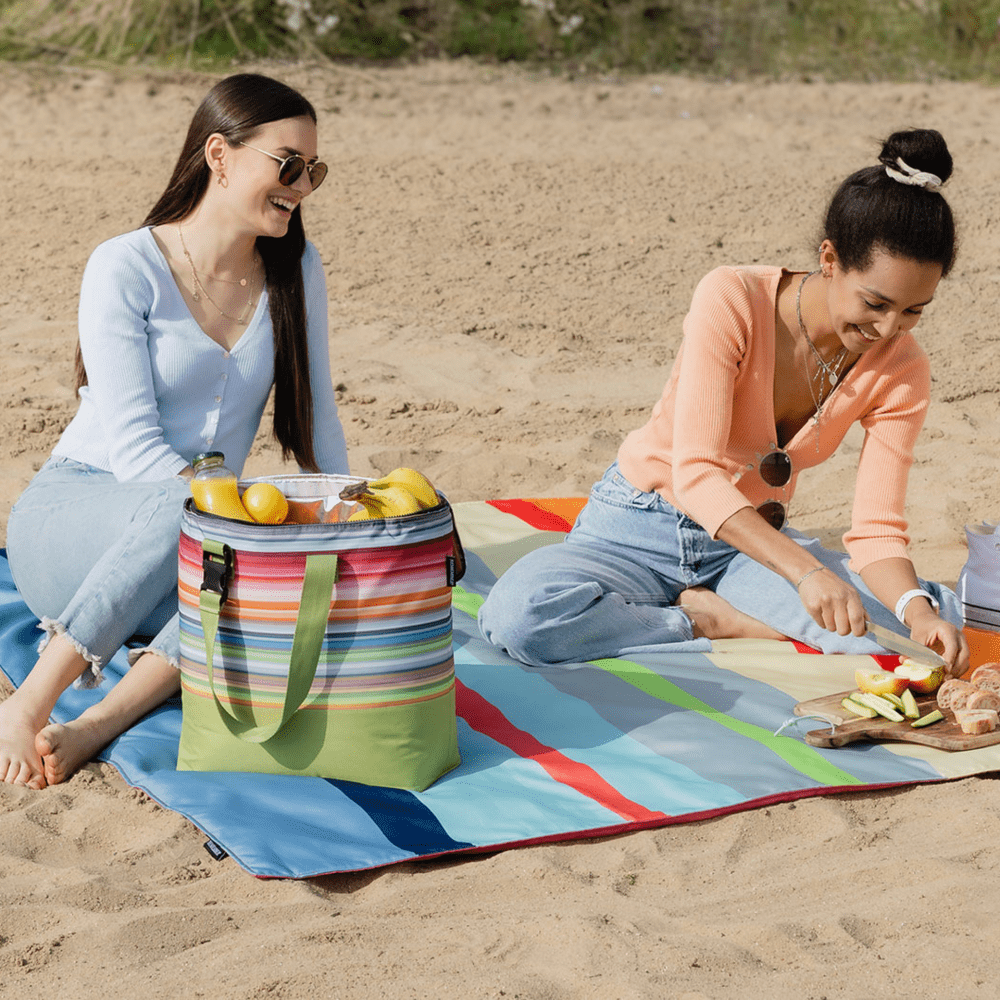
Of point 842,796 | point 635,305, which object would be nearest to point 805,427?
point 842,796

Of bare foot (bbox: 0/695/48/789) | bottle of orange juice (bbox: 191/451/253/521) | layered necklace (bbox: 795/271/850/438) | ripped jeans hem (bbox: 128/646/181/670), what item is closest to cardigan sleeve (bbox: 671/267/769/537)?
layered necklace (bbox: 795/271/850/438)

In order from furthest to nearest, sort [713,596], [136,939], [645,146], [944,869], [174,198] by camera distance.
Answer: [645,146] < [713,596] < [174,198] < [944,869] < [136,939]

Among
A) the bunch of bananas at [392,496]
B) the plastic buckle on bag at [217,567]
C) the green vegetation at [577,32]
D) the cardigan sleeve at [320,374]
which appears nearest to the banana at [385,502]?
the bunch of bananas at [392,496]

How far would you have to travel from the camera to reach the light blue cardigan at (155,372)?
2.83m

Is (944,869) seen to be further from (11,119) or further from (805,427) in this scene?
(11,119)

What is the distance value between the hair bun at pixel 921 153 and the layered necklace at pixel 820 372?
395 mm

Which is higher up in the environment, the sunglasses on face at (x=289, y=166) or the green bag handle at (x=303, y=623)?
the sunglasses on face at (x=289, y=166)

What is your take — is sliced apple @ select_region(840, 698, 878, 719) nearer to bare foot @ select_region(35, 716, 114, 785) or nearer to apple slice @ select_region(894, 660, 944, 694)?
apple slice @ select_region(894, 660, 944, 694)

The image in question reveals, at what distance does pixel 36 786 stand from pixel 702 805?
127 centimetres

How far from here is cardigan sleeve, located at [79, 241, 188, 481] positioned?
2.83 m

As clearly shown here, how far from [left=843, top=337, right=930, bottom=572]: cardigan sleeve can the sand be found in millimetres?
380

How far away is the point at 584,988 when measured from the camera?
1.92 metres

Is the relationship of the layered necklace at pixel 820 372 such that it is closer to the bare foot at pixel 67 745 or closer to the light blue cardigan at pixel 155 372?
the light blue cardigan at pixel 155 372

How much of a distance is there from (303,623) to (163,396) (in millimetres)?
852
